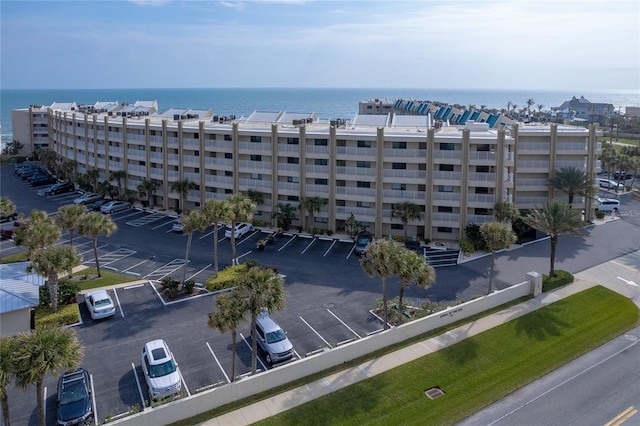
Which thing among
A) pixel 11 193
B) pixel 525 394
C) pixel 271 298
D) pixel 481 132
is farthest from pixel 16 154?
pixel 525 394

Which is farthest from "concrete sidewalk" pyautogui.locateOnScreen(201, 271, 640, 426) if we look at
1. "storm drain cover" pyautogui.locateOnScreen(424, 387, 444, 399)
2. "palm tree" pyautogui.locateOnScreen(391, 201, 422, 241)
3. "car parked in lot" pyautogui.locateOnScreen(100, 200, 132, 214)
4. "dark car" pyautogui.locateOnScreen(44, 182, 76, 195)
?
"dark car" pyautogui.locateOnScreen(44, 182, 76, 195)

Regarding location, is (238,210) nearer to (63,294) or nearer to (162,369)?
(63,294)

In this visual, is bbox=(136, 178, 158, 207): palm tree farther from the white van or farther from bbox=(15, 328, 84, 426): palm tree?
the white van

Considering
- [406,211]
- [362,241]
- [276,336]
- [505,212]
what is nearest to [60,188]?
[362,241]

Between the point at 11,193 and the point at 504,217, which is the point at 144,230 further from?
the point at 504,217

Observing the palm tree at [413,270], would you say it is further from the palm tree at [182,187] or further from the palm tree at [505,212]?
the palm tree at [182,187]
